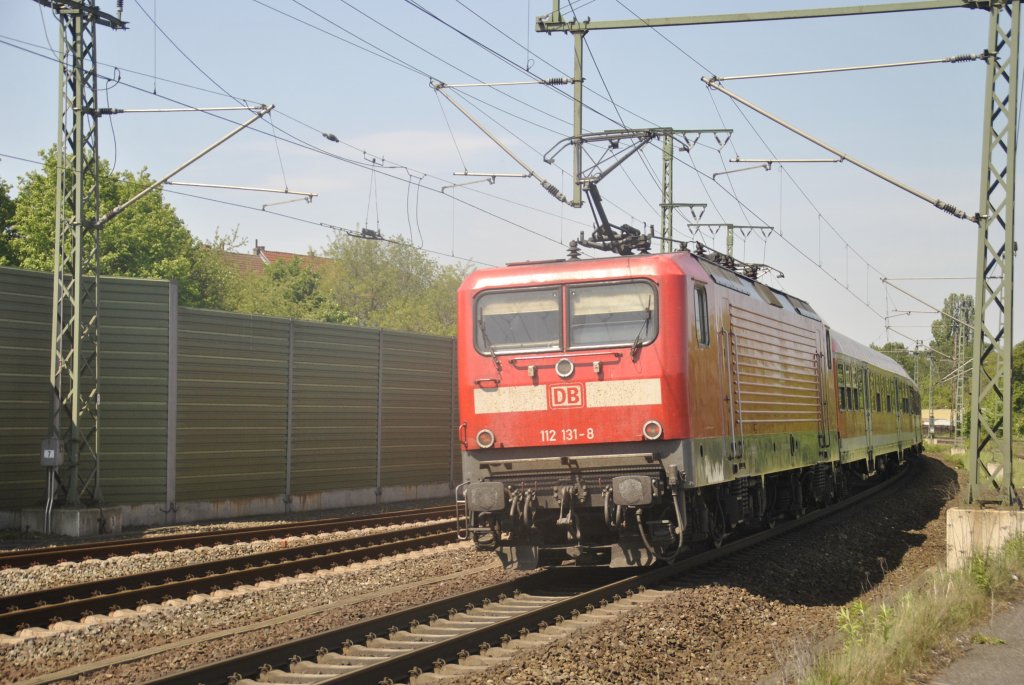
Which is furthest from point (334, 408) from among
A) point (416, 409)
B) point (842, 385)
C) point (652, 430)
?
point (652, 430)

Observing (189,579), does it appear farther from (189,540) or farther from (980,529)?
(980,529)

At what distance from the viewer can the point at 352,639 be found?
875 cm

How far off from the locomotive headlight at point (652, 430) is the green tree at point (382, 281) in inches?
2272

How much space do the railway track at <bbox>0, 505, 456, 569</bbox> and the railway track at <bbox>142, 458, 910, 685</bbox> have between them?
553 centimetres

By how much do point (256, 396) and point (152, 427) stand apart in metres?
2.47

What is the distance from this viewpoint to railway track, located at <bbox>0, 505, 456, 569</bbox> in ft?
44.8

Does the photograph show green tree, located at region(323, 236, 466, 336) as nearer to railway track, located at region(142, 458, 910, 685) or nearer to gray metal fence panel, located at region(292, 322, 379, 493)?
gray metal fence panel, located at region(292, 322, 379, 493)

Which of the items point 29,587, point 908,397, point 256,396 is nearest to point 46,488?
point 256,396

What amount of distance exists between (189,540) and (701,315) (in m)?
7.87

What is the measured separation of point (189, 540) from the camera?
15.6 m

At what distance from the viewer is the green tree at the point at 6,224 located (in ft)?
161

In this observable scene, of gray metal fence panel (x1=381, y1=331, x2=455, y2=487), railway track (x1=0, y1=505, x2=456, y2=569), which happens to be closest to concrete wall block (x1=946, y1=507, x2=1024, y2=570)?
railway track (x1=0, y1=505, x2=456, y2=569)

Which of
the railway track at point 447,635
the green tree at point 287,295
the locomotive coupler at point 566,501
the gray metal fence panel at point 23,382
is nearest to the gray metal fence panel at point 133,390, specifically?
the gray metal fence panel at point 23,382

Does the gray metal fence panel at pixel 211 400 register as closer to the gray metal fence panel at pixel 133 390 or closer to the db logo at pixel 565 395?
the gray metal fence panel at pixel 133 390
